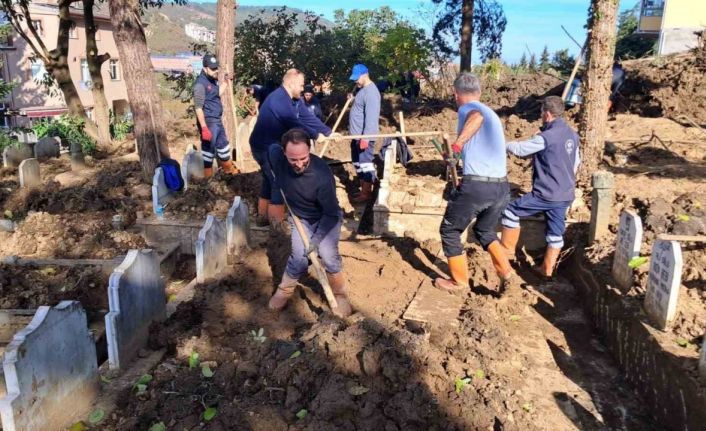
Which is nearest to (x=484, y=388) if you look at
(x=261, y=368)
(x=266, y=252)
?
(x=261, y=368)

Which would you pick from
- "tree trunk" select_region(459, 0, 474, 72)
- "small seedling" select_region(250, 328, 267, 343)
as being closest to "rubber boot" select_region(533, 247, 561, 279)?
"small seedling" select_region(250, 328, 267, 343)

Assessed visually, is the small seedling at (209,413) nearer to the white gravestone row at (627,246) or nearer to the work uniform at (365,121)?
the white gravestone row at (627,246)

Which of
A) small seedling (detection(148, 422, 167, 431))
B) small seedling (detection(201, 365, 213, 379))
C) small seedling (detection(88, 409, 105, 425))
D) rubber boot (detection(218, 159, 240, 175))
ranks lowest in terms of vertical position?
small seedling (detection(88, 409, 105, 425))

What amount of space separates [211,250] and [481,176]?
2.54 meters

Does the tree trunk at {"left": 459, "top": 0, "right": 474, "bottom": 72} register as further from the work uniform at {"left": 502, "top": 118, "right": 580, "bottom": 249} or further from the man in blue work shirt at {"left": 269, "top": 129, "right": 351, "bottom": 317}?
the man in blue work shirt at {"left": 269, "top": 129, "right": 351, "bottom": 317}

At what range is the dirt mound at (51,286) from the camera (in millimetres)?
4938

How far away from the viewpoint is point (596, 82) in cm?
681

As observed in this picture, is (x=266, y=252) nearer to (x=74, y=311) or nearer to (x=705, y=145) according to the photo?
(x=74, y=311)

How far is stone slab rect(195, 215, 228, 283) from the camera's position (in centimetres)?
493

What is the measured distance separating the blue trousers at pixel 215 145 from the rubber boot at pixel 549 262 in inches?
189

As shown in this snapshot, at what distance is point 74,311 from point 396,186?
4764 mm

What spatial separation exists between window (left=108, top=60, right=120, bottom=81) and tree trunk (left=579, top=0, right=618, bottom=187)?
32507mm

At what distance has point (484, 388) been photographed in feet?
10.8

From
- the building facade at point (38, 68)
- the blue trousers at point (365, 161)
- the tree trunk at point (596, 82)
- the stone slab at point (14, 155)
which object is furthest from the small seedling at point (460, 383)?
the building facade at point (38, 68)
